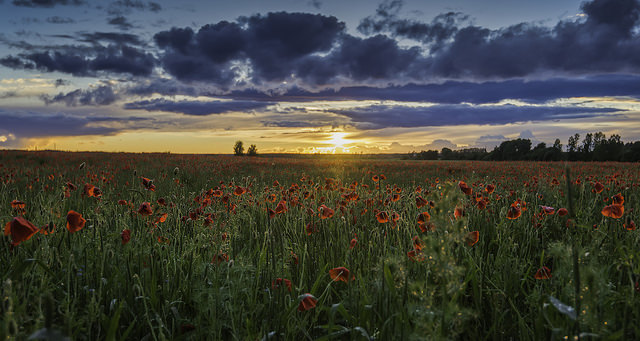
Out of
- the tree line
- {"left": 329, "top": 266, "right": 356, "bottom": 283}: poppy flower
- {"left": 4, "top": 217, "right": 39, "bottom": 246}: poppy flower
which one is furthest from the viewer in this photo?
the tree line

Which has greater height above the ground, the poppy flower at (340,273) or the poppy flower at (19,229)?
the poppy flower at (19,229)

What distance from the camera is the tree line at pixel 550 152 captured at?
1706 inches

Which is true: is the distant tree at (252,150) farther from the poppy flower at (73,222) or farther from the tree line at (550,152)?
the poppy flower at (73,222)

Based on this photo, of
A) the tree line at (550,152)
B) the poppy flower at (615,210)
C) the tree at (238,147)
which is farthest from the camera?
the tree at (238,147)

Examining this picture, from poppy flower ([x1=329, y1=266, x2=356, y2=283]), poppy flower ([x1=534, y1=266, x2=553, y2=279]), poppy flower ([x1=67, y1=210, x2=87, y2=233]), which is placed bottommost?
poppy flower ([x1=534, y1=266, x2=553, y2=279])

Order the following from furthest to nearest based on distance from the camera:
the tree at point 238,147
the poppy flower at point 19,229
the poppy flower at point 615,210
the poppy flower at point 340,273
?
1. the tree at point 238,147
2. the poppy flower at point 615,210
3. the poppy flower at point 340,273
4. the poppy flower at point 19,229

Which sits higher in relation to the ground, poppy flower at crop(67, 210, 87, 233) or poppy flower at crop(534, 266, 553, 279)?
poppy flower at crop(67, 210, 87, 233)

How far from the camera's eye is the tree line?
1706 inches

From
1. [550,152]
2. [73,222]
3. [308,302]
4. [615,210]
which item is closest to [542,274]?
[615,210]

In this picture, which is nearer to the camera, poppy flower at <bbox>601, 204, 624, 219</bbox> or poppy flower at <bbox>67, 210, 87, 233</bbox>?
poppy flower at <bbox>67, 210, 87, 233</bbox>

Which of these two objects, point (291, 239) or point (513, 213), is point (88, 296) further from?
point (513, 213)

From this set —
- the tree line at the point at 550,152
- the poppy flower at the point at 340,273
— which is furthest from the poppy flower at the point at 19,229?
the tree line at the point at 550,152

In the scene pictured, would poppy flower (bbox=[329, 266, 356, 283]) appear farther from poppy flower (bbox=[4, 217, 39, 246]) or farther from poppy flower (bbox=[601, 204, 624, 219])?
poppy flower (bbox=[601, 204, 624, 219])

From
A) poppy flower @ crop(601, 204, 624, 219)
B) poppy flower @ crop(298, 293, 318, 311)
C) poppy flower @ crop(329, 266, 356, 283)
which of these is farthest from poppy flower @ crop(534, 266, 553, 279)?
poppy flower @ crop(298, 293, 318, 311)
